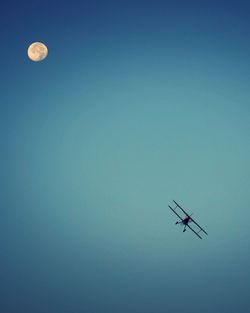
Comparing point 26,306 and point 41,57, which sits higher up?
point 41,57

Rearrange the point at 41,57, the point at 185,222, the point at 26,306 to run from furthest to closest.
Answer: the point at 26,306 → the point at 41,57 → the point at 185,222

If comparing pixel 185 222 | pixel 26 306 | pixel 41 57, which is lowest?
pixel 185 222

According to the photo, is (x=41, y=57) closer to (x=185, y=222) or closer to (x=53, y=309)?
(x=185, y=222)

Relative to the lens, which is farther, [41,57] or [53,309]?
[53,309]

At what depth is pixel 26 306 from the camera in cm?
18925

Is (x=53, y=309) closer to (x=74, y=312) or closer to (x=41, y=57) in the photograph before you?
(x=74, y=312)

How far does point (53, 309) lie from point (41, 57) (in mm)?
168826

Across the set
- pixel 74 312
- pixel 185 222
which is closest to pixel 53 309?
pixel 74 312

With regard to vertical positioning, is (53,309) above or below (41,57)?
below

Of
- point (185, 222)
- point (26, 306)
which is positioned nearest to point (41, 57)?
point (185, 222)

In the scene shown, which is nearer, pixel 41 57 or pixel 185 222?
pixel 185 222

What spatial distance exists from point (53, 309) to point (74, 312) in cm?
1394

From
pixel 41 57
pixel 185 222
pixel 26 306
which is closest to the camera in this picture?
pixel 185 222

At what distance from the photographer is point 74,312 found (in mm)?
199750
